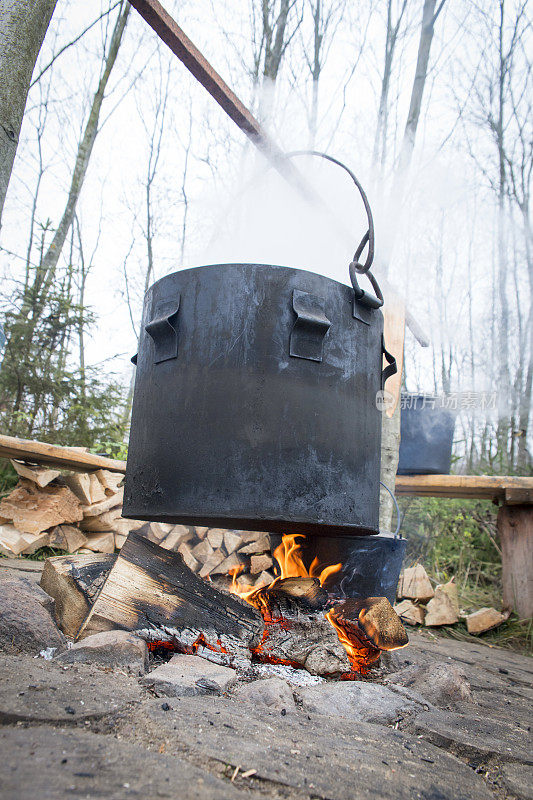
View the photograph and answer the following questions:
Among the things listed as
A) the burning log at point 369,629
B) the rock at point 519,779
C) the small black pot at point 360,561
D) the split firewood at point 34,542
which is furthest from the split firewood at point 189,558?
the rock at point 519,779

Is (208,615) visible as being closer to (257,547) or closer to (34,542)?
(257,547)

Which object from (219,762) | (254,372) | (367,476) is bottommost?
(219,762)

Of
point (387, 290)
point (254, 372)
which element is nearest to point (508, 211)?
point (387, 290)

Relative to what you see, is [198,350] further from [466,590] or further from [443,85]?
[443,85]

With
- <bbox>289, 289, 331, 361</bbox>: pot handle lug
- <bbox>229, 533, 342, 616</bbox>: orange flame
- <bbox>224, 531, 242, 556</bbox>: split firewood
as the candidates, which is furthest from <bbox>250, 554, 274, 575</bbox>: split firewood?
<bbox>289, 289, 331, 361</bbox>: pot handle lug

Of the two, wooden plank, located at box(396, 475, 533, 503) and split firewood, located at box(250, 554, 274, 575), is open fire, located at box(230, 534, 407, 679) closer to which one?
split firewood, located at box(250, 554, 274, 575)

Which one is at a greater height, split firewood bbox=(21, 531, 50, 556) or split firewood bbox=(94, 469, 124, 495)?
split firewood bbox=(94, 469, 124, 495)

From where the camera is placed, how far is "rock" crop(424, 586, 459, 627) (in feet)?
11.4

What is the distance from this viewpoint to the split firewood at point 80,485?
3549 mm

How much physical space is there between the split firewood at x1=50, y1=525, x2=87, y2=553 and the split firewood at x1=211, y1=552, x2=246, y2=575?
0.98 meters

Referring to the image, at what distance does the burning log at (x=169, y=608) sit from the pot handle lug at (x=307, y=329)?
0.95m

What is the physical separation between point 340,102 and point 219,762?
8.85 meters

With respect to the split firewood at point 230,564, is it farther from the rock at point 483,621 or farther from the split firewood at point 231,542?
the rock at point 483,621

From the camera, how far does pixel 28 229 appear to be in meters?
11.3
